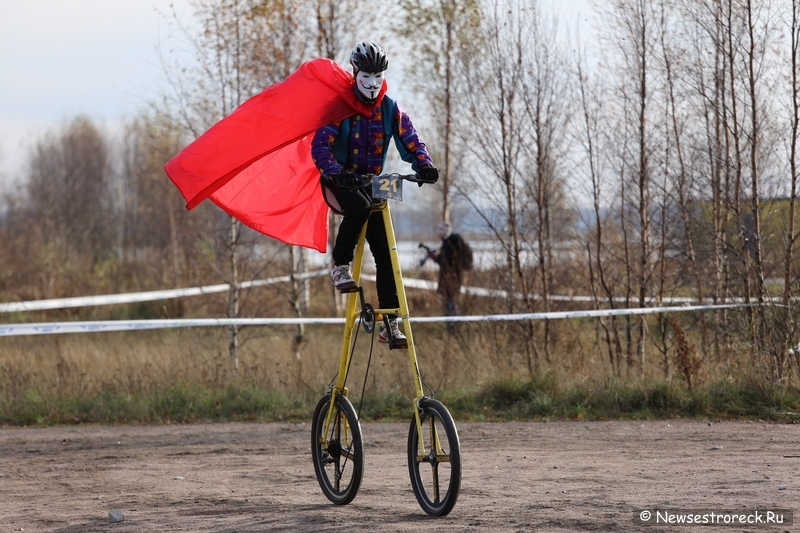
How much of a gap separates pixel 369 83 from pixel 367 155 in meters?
0.43

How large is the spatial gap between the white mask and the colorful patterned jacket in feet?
0.41

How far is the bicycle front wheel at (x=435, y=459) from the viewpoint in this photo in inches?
191

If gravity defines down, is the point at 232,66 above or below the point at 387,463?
Result: above

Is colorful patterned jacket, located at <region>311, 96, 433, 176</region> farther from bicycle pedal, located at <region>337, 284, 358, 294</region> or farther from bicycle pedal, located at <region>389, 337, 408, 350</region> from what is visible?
bicycle pedal, located at <region>389, 337, 408, 350</region>

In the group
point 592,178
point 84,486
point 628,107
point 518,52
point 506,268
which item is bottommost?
point 84,486

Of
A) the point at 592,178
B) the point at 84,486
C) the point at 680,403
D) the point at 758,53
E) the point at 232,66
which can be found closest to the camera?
the point at 84,486

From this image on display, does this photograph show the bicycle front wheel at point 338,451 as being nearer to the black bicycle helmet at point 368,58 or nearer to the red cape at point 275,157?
the red cape at point 275,157

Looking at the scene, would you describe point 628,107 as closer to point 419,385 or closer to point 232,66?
point 232,66

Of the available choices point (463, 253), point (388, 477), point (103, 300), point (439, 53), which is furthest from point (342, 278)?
point (439, 53)

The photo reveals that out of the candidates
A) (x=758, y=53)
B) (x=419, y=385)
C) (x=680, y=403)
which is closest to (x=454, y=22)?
(x=758, y=53)

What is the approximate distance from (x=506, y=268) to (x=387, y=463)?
282 inches

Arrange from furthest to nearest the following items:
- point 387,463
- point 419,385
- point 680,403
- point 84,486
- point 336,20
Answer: point 336,20
point 680,403
point 387,463
point 84,486
point 419,385

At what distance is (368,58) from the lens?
538 centimetres

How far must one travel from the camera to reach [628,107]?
1215cm
